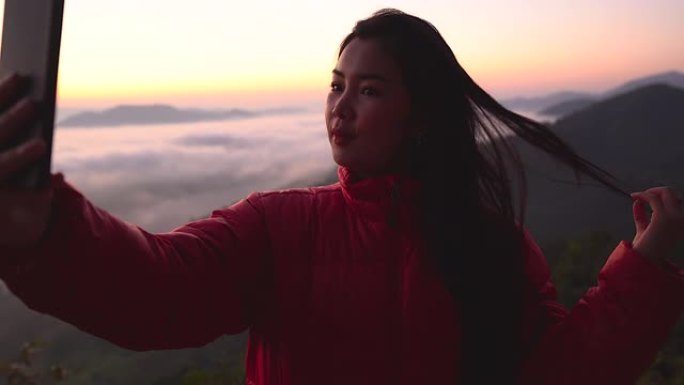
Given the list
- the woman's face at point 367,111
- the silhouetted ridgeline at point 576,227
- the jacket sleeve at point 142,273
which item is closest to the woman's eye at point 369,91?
the woman's face at point 367,111

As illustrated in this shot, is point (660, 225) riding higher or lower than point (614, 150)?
higher

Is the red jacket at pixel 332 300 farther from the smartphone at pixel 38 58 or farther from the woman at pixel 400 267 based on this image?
the smartphone at pixel 38 58

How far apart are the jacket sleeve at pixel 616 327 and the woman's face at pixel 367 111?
67 centimetres

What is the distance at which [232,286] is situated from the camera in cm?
170

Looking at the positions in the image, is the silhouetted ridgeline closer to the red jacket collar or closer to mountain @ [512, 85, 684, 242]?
mountain @ [512, 85, 684, 242]

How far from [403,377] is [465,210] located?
1.81 ft

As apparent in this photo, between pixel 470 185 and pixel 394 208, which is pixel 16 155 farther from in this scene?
pixel 470 185

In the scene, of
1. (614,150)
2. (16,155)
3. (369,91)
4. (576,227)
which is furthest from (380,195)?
(614,150)

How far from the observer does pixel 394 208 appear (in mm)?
1845

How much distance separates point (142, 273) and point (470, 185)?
1.06 metres

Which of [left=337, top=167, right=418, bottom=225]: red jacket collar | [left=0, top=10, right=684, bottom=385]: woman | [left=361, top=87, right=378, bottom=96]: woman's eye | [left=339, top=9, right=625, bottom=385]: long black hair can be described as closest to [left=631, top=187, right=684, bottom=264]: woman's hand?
[left=0, top=10, right=684, bottom=385]: woman

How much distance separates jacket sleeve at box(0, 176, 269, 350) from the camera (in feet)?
4.07

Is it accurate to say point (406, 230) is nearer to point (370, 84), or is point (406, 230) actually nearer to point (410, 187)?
point (410, 187)

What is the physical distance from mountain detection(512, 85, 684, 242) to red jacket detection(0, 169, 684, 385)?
43.4 meters
